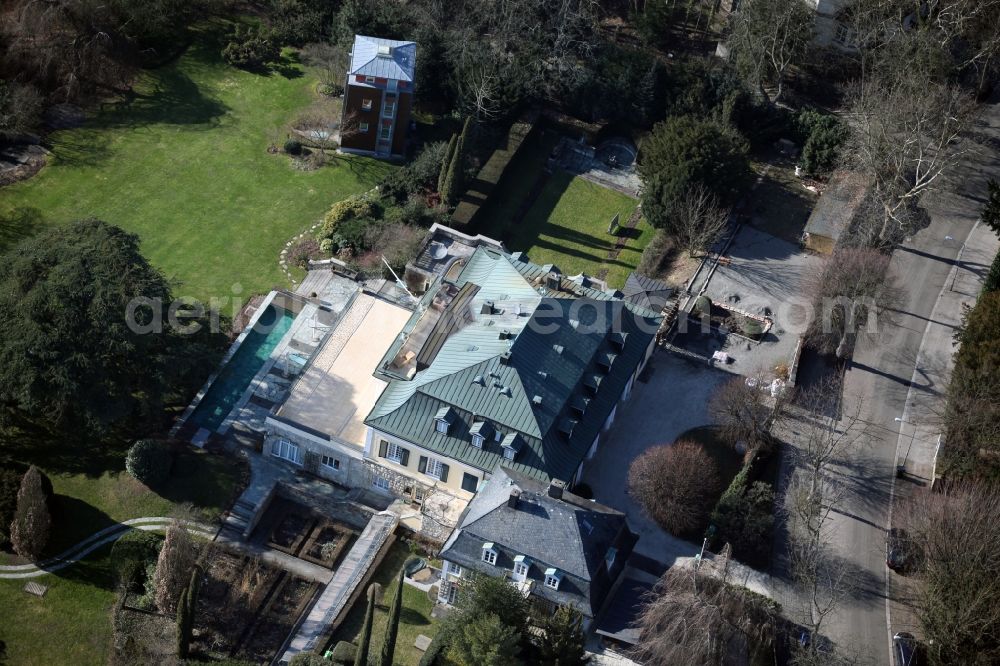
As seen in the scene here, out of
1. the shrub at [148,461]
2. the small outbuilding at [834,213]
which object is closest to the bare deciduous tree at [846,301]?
the small outbuilding at [834,213]

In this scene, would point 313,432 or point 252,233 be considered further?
point 252,233

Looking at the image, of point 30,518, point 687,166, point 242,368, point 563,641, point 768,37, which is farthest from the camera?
point 768,37

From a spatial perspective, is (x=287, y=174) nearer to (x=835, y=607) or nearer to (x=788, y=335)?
(x=788, y=335)

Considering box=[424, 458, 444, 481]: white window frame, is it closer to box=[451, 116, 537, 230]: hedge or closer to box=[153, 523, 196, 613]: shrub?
box=[153, 523, 196, 613]: shrub

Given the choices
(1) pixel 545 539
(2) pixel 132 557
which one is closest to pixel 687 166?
(1) pixel 545 539

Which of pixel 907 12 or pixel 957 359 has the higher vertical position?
pixel 907 12

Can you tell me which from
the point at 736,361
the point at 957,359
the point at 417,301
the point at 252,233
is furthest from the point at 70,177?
the point at 957,359

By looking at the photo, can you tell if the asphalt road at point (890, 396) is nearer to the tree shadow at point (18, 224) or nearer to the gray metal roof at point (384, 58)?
the gray metal roof at point (384, 58)

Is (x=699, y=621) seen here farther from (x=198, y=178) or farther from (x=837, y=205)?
(x=198, y=178)
